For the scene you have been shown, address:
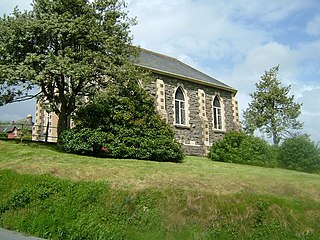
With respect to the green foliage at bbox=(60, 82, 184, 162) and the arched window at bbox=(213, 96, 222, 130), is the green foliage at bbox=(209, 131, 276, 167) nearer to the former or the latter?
the green foliage at bbox=(60, 82, 184, 162)

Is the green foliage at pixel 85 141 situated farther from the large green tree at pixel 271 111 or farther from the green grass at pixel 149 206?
the large green tree at pixel 271 111

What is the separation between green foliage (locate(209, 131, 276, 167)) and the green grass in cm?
1036

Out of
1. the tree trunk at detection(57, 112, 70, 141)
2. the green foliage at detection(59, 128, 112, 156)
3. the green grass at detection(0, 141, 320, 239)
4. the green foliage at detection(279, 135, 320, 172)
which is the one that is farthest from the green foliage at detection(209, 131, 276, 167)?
the green grass at detection(0, 141, 320, 239)

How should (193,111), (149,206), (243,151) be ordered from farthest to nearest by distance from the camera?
(193,111) → (243,151) → (149,206)

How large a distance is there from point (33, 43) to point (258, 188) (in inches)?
533

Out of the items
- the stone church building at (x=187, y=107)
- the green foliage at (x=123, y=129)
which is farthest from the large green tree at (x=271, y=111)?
the green foliage at (x=123, y=129)

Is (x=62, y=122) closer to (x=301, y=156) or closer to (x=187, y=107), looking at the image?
(x=187, y=107)

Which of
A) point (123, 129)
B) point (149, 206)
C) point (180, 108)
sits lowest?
point (149, 206)

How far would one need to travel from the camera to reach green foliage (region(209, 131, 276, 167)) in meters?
22.6

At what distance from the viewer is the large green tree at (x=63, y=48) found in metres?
17.2

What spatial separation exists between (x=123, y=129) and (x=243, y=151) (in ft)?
28.9

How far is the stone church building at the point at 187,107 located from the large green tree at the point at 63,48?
6.98 metres

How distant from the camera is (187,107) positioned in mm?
29406

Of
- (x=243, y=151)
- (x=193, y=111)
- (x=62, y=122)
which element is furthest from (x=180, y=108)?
(x=62, y=122)
